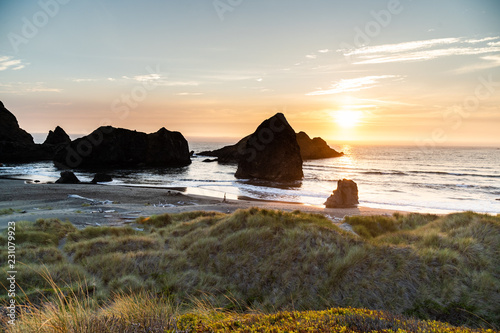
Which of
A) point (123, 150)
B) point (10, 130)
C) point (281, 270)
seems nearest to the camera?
point (281, 270)

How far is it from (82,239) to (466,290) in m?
13.1

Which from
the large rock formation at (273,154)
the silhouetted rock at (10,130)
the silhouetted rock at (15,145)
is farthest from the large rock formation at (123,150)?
the large rock formation at (273,154)

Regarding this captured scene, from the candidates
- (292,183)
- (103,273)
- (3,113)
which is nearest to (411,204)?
(292,183)

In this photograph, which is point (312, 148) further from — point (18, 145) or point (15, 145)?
point (15, 145)

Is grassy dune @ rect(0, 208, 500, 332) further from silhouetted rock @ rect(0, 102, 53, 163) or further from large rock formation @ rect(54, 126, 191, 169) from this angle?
silhouetted rock @ rect(0, 102, 53, 163)

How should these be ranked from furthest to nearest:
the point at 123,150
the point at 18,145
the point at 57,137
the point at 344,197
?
the point at 57,137
the point at 18,145
the point at 123,150
the point at 344,197

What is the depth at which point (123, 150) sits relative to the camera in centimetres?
7856

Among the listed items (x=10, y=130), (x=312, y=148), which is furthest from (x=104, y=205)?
(x=312, y=148)

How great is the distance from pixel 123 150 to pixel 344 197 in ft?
215

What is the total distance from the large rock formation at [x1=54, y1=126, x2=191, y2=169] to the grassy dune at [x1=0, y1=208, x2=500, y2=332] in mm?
70698

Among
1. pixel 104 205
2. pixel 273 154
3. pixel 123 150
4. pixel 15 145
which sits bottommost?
pixel 104 205

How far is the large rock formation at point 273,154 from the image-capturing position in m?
53.5

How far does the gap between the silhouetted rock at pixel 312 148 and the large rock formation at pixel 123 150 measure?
51825 millimetres

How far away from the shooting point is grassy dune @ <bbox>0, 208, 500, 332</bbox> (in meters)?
6.85
